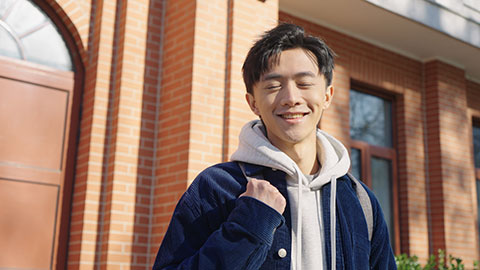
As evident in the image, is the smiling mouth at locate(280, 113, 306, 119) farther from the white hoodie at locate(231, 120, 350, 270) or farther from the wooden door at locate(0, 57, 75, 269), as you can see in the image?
the wooden door at locate(0, 57, 75, 269)

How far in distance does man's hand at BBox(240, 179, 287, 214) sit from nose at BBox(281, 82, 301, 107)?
0.26m

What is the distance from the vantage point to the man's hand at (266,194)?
1597 mm

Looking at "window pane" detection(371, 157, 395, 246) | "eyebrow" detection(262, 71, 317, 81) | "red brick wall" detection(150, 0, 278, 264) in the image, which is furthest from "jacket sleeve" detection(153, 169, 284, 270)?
"window pane" detection(371, 157, 395, 246)

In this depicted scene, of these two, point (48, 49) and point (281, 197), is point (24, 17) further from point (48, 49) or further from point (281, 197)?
point (281, 197)

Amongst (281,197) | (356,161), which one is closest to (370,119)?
(356,161)

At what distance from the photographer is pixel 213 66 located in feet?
16.6

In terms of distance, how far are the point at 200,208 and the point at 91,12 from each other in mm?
4231

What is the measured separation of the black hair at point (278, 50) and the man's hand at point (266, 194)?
0.35 meters

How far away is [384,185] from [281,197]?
20.9 ft

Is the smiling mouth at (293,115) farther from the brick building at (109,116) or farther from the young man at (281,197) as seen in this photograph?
the brick building at (109,116)

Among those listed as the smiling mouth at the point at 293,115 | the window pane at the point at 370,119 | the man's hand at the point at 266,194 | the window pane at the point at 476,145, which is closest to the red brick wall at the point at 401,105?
the window pane at the point at 370,119

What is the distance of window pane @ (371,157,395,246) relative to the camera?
7609 mm

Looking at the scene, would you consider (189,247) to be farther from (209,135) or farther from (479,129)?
(479,129)

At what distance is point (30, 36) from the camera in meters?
5.17
